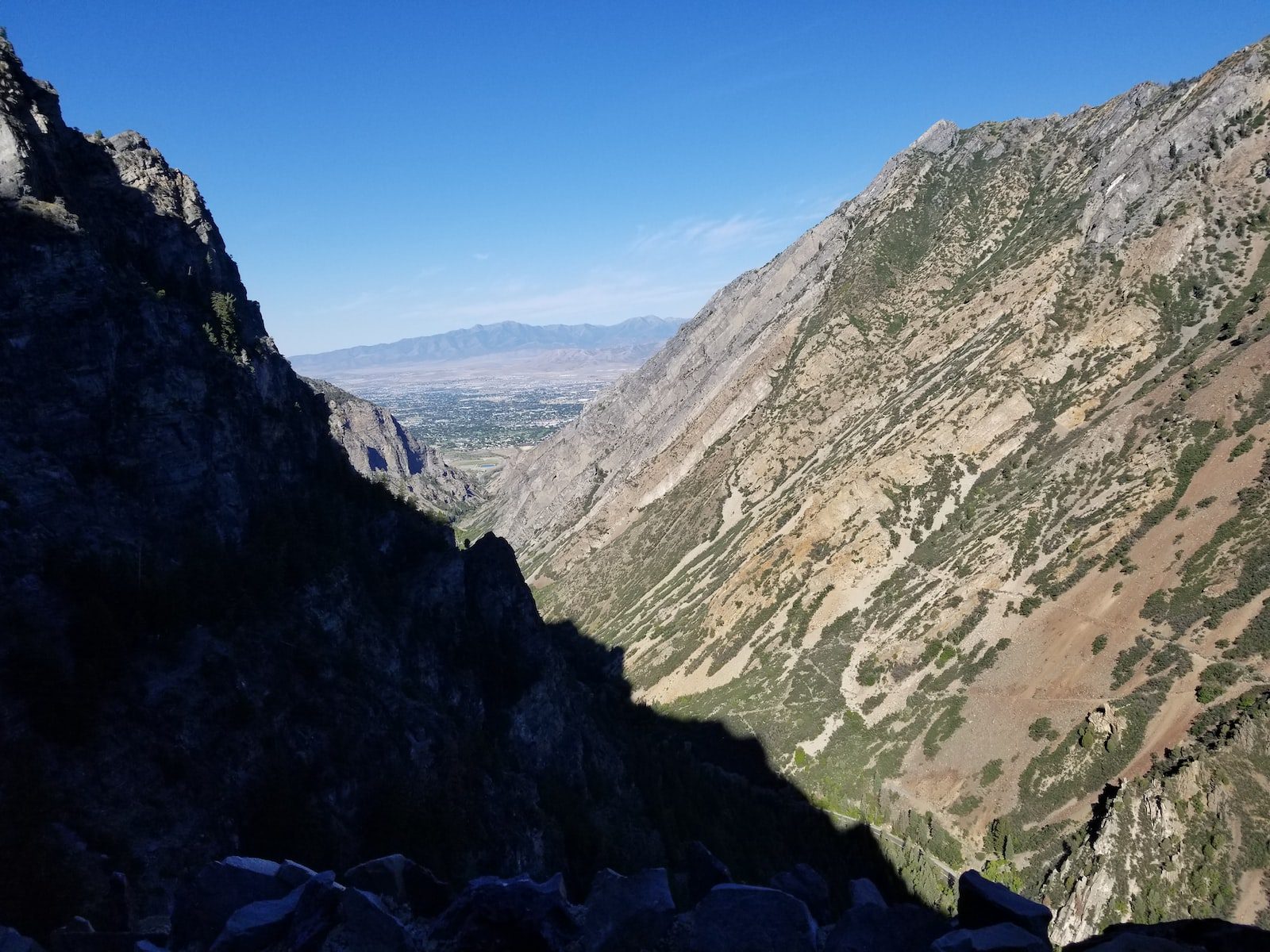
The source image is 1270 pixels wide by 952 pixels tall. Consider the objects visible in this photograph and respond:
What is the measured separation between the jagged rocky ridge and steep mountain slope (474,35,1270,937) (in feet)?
145

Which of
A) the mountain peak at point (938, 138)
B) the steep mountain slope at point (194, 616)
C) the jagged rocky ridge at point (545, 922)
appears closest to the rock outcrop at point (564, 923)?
the jagged rocky ridge at point (545, 922)

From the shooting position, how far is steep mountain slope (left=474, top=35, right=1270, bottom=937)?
170 feet

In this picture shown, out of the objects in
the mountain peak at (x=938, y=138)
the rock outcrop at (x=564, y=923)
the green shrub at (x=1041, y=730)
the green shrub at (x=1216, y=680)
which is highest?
the mountain peak at (x=938, y=138)

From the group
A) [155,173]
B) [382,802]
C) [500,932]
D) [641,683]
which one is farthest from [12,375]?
[641,683]

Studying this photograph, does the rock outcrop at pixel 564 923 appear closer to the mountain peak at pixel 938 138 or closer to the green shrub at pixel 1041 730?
the green shrub at pixel 1041 730

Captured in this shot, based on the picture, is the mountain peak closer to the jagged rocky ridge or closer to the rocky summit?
the rocky summit

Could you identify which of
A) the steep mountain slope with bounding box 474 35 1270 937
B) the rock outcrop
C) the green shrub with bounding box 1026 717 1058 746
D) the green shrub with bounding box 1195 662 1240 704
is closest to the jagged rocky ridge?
the rock outcrop

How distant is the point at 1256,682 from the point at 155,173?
233 ft

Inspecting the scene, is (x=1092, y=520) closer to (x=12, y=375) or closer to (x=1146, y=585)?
(x=1146, y=585)

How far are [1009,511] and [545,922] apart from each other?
272 ft

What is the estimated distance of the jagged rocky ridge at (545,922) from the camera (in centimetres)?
715

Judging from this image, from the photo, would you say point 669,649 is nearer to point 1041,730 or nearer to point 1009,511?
point 1009,511

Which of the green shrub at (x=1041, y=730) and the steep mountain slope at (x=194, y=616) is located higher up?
the steep mountain slope at (x=194, y=616)

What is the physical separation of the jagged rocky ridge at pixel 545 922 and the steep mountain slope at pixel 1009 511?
44.1 metres
